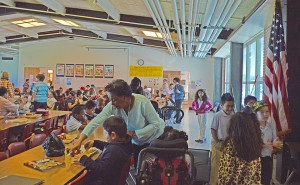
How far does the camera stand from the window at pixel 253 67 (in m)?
7.58

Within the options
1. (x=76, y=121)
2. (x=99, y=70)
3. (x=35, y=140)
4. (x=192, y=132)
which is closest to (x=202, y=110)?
(x=192, y=132)

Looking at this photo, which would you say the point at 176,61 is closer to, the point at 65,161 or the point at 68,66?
the point at 68,66

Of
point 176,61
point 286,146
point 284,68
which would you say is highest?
point 176,61

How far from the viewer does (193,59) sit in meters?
15.5

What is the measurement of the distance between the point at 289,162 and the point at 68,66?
13543mm

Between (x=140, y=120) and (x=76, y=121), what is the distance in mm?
1615

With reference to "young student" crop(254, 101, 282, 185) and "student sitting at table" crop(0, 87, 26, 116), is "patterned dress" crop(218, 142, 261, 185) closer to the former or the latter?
"young student" crop(254, 101, 282, 185)

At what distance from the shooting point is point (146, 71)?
15.7m

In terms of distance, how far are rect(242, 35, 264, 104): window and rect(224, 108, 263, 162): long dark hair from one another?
4903mm

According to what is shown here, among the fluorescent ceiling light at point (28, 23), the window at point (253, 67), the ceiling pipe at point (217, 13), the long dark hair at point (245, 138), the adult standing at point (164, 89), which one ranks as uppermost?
the fluorescent ceiling light at point (28, 23)

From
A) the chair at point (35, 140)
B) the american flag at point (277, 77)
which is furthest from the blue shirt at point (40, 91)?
the american flag at point (277, 77)

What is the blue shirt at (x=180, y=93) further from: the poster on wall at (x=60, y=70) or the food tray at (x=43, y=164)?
the food tray at (x=43, y=164)

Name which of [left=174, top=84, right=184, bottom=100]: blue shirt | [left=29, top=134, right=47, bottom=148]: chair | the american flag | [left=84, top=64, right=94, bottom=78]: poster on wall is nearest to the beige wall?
[left=84, top=64, right=94, bottom=78]: poster on wall

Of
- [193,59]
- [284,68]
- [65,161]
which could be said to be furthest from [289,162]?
[193,59]
